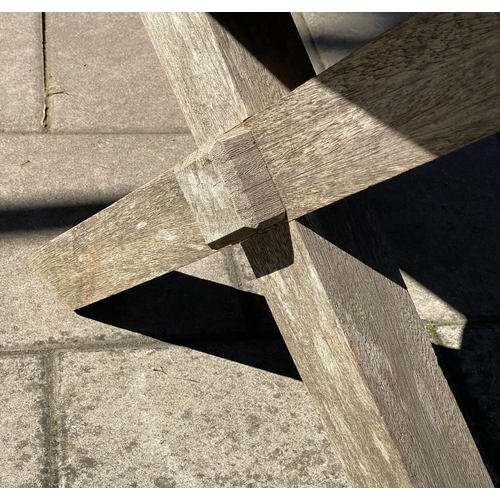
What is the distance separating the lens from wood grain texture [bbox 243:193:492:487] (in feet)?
4.85

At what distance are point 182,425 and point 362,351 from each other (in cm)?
68

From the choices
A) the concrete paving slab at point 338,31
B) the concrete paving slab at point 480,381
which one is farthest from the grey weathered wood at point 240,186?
the concrete paving slab at point 338,31

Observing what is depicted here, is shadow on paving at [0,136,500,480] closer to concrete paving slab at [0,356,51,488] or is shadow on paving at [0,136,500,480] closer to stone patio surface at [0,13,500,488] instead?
stone patio surface at [0,13,500,488]

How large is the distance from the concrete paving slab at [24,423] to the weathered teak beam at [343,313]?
2.30 feet

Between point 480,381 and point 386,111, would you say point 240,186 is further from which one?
point 480,381

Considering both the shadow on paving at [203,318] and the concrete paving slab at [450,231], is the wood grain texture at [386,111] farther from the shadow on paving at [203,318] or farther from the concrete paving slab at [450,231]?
the concrete paving slab at [450,231]

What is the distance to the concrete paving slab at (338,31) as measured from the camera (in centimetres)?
333

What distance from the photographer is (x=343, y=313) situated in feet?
→ 4.85

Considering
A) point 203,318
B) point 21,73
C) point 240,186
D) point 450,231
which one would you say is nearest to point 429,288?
point 450,231

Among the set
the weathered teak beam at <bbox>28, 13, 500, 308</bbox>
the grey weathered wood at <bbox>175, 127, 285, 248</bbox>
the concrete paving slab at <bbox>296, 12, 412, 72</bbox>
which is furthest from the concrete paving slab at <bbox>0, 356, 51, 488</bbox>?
the concrete paving slab at <bbox>296, 12, 412, 72</bbox>

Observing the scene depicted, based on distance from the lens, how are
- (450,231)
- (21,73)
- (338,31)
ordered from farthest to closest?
(338,31), (21,73), (450,231)

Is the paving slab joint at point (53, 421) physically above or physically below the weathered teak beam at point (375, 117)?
below

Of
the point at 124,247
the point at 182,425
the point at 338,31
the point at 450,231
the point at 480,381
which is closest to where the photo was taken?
the point at 124,247
